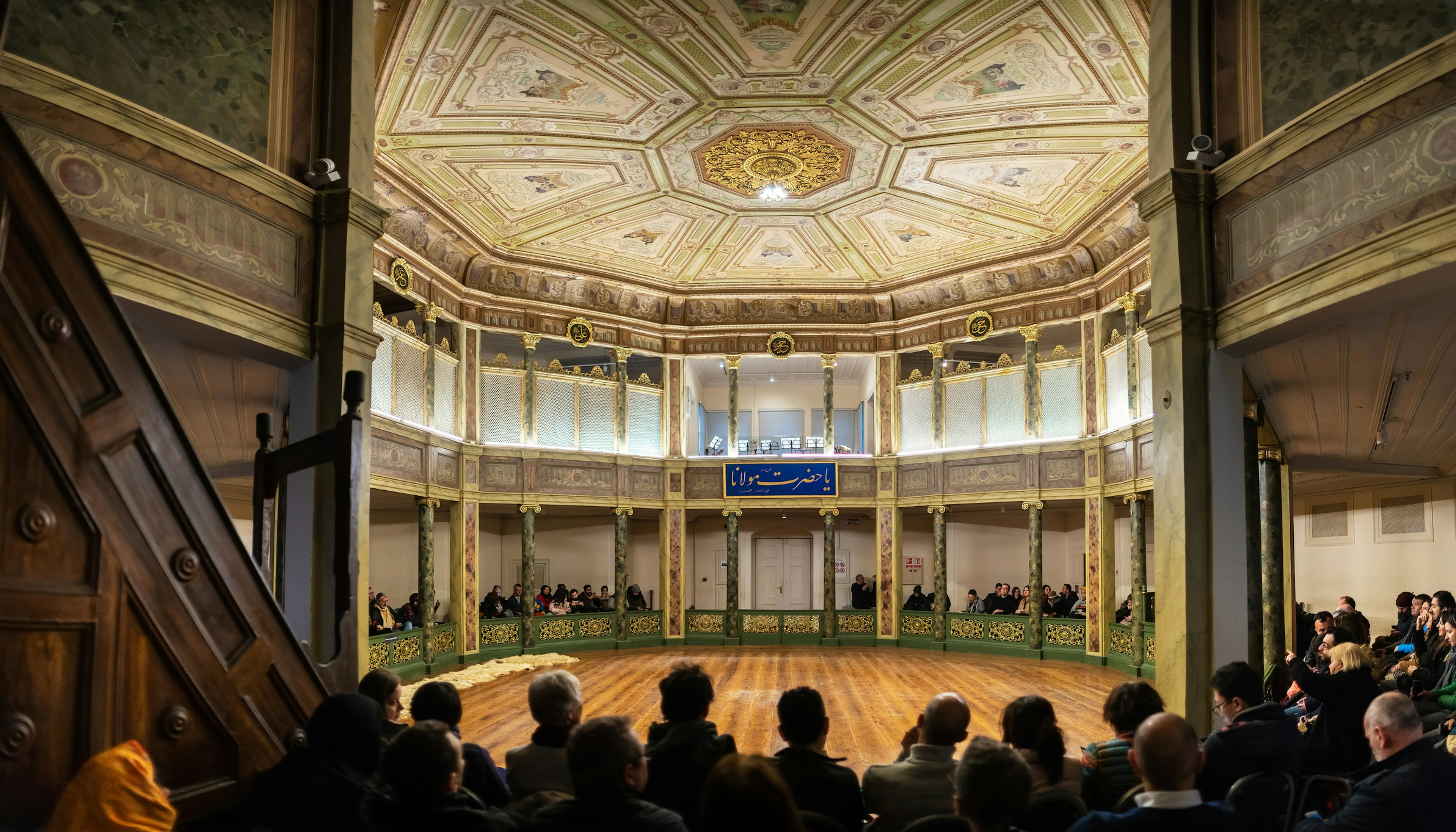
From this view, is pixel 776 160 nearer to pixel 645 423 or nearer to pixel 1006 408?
pixel 1006 408

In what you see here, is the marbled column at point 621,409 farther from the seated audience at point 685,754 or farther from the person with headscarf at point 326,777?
the person with headscarf at point 326,777

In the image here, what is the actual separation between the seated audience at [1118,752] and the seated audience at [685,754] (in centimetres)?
116

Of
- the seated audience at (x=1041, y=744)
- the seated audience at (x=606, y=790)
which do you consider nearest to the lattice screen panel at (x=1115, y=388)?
the seated audience at (x=1041, y=744)

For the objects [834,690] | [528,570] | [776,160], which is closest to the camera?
[834,690]

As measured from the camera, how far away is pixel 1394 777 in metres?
2.95

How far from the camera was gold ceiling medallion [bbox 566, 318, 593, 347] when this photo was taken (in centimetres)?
1512

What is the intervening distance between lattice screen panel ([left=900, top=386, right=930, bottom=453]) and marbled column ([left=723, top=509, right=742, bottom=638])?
290 centimetres

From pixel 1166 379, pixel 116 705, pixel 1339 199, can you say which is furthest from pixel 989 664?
pixel 116 705

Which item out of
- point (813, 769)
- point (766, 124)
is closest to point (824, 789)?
point (813, 769)

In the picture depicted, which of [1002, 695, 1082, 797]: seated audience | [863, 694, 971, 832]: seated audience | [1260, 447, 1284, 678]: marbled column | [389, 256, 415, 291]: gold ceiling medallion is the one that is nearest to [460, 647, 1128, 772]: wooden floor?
[1260, 447, 1284, 678]: marbled column

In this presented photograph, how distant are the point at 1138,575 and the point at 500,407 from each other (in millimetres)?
9018

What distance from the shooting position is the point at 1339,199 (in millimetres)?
4719

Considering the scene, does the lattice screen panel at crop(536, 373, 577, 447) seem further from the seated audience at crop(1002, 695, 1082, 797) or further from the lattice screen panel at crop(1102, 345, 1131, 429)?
the seated audience at crop(1002, 695, 1082, 797)

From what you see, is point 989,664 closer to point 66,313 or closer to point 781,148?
point 781,148
